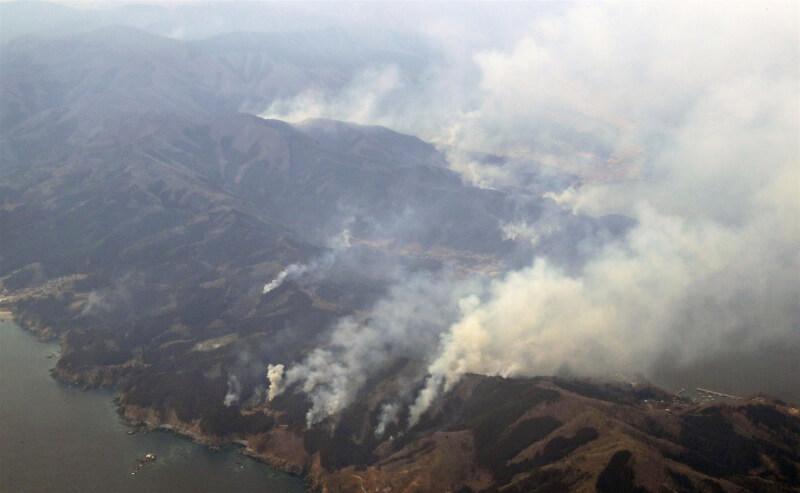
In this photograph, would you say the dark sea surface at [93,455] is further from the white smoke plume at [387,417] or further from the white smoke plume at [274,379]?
the white smoke plume at [387,417]

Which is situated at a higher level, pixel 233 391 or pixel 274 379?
pixel 274 379

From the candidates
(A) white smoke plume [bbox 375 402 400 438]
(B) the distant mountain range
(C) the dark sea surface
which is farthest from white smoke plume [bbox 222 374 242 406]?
(A) white smoke plume [bbox 375 402 400 438]

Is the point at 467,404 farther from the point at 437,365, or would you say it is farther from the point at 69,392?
the point at 69,392

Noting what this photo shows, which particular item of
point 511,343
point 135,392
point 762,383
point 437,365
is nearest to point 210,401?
point 135,392

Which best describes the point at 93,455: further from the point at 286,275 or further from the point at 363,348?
the point at 286,275

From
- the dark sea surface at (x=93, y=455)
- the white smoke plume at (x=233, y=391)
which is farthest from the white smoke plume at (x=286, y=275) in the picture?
the dark sea surface at (x=93, y=455)

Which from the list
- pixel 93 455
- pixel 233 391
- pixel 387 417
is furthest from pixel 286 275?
pixel 93 455
